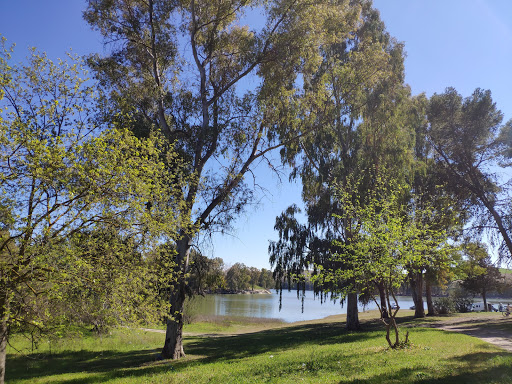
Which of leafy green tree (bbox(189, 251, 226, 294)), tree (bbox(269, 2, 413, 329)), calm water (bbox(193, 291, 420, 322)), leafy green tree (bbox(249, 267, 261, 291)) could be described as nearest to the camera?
leafy green tree (bbox(189, 251, 226, 294))

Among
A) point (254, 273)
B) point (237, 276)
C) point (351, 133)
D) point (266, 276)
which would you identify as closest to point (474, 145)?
point (351, 133)

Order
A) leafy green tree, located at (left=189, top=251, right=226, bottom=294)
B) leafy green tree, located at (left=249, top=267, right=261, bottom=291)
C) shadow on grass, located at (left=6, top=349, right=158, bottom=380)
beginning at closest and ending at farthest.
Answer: shadow on grass, located at (left=6, top=349, right=158, bottom=380) < leafy green tree, located at (left=189, top=251, right=226, bottom=294) < leafy green tree, located at (left=249, top=267, right=261, bottom=291)

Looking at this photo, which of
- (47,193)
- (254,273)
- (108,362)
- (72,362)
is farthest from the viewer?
(254,273)

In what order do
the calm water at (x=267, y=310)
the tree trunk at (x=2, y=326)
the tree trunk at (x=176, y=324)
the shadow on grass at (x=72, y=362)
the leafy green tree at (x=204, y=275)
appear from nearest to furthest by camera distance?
1. the tree trunk at (x=2, y=326)
2. the shadow on grass at (x=72, y=362)
3. the tree trunk at (x=176, y=324)
4. the leafy green tree at (x=204, y=275)
5. the calm water at (x=267, y=310)

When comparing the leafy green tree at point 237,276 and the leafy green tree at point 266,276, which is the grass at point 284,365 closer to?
the leafy green tree at point 266,276

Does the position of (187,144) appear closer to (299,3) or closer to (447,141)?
(299,3)

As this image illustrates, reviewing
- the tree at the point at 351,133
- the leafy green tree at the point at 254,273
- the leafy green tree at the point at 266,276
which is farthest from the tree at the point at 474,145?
the leafy green tree at the point at 254,273

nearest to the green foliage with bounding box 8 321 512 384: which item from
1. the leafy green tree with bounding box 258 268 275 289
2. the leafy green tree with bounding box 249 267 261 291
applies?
the leafy green tree with bounding box 258 268 275 289

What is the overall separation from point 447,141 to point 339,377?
758 inches

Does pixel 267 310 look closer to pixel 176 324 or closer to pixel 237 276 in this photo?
pixel 176 324

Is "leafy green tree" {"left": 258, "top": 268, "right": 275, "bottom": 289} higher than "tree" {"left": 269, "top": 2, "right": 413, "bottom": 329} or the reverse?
the reverse

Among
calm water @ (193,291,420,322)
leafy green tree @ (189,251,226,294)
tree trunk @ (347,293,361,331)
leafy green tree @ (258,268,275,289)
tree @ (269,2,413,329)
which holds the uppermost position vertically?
tree @ (269,2,413,329)

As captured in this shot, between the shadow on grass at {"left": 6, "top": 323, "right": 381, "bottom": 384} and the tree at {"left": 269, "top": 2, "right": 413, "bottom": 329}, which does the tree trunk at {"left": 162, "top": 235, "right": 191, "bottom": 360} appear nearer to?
the shadow on grass at {"left": 6, "top": 323, "right": 381, "bottom": 384}

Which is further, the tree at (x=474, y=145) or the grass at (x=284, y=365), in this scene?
the tree at (x=474, y=145)
